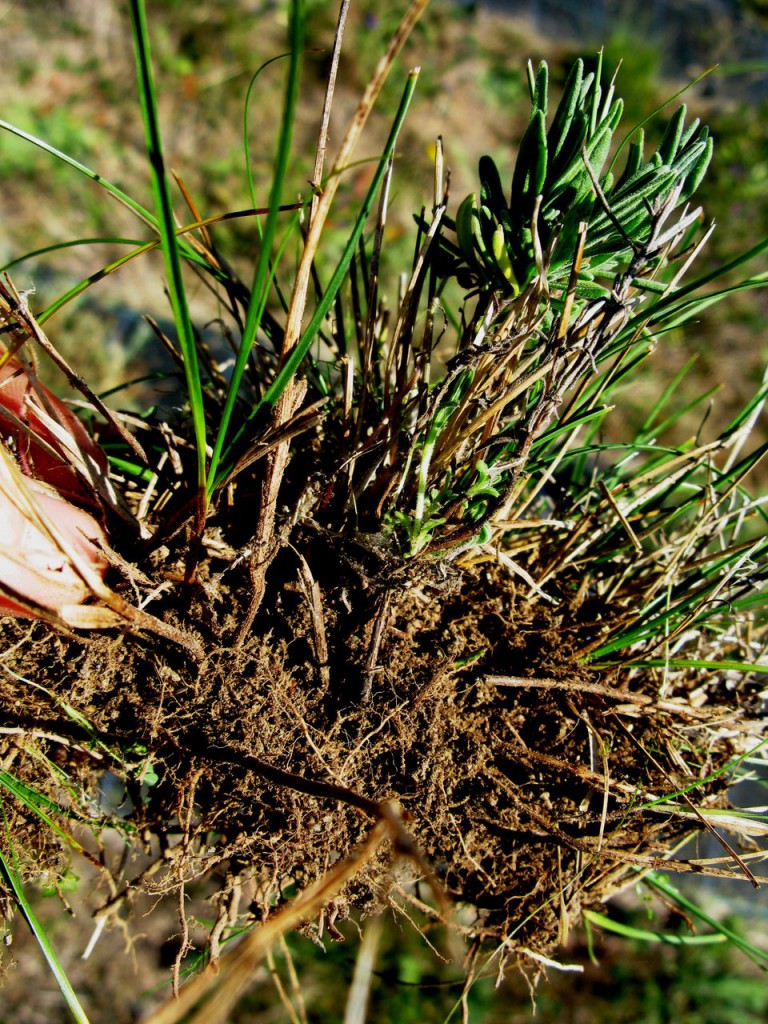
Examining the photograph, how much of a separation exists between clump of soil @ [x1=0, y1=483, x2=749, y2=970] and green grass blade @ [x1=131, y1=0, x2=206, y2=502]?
0.16 meters

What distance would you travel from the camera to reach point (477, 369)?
0.50 m

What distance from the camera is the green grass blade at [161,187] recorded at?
325mm

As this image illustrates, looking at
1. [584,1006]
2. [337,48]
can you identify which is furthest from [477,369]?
[584,1006]

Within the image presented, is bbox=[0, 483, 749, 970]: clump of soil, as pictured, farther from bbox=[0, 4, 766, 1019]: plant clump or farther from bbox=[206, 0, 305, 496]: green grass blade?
bbox=[206, 0, 305, 496]: green grass blade

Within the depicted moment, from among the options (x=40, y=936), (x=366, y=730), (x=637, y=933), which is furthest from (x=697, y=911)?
(x=40, y=936)

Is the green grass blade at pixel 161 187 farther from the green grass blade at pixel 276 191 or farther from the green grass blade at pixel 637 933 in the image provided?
the green grass blade at pixel 637 933

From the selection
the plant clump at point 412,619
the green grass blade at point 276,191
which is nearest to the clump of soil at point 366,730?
the plant clump at point 412,619

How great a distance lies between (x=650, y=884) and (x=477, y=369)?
56cm

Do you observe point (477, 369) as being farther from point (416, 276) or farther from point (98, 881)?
point (98, 881)

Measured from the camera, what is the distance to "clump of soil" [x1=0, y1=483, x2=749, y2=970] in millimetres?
560

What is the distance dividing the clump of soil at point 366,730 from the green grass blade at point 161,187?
0.54ft

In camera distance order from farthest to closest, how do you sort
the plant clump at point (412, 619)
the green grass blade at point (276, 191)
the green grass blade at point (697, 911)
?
the green grass blade at point (697, 911) → the plant clump at point (412, 619) → the green grass blade at point (276, 191)

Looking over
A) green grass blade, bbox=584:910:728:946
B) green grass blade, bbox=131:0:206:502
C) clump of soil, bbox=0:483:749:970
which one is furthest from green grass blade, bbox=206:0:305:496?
green grass blade, bbox=584:910:728:946

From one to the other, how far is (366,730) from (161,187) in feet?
1.41
